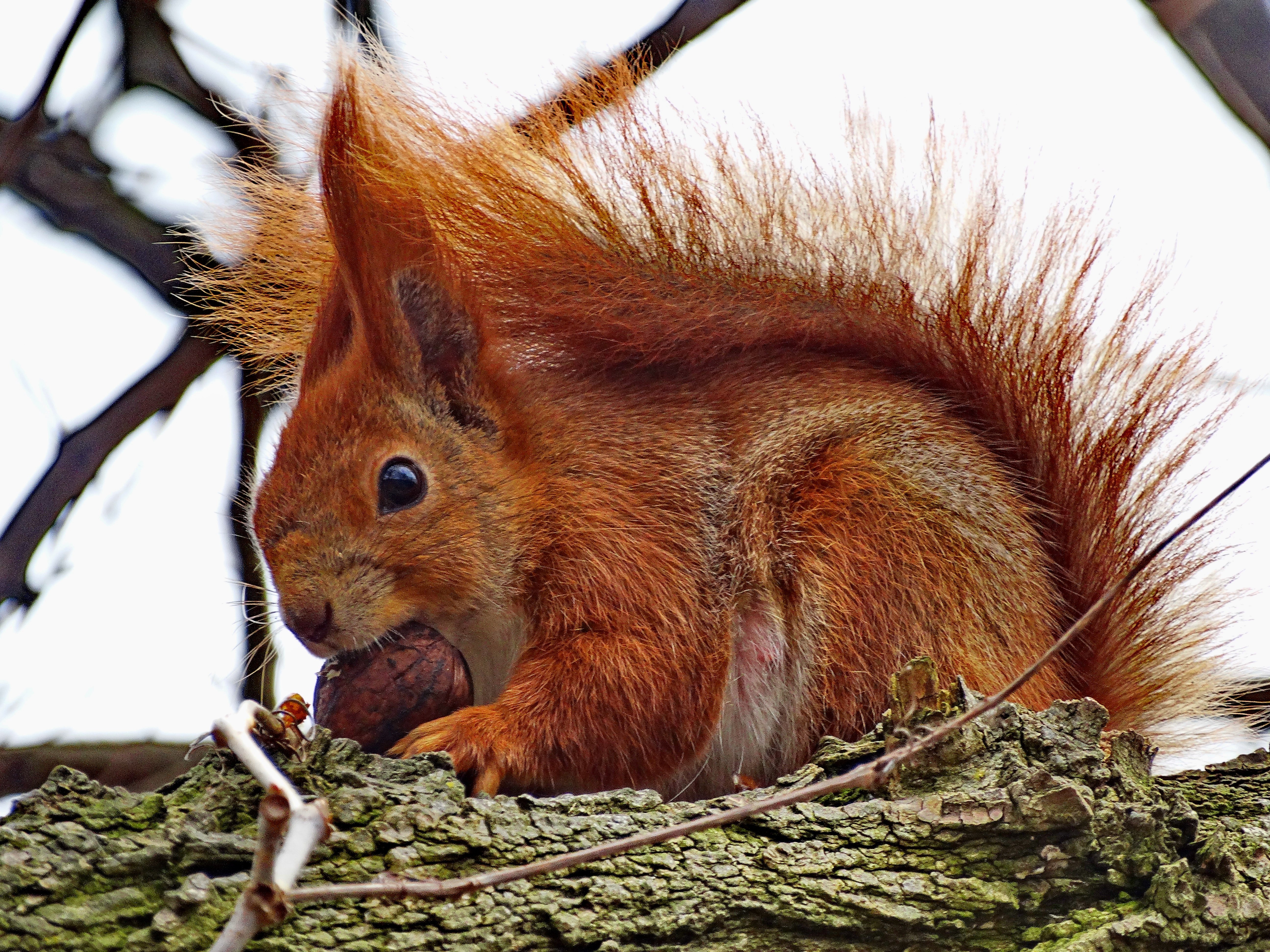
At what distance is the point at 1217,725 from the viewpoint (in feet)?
7.84

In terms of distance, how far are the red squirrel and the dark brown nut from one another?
0.05 m

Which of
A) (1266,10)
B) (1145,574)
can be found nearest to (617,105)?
(1266,10)

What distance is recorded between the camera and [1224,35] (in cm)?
167

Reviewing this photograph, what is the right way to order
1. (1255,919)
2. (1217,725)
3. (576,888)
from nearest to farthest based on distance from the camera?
(576,888) < (1255,919) < (1217,725)

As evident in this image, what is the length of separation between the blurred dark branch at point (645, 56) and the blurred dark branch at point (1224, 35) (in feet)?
3.33

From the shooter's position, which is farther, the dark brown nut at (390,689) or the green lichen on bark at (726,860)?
the dark brown nut at (390,689)

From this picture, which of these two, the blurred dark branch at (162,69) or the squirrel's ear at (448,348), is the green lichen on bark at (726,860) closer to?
the squirrel's ear at (448,348)

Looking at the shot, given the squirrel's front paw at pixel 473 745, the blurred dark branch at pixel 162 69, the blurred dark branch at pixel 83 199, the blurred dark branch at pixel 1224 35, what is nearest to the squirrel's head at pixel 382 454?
the squirrel's front paw at pixel 473 745

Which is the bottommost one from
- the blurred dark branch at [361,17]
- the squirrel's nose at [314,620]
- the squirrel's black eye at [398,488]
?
the squirrel's nose at [314,620]

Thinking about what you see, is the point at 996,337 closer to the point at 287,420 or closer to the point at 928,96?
the point at 928,96

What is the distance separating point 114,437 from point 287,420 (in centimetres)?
42

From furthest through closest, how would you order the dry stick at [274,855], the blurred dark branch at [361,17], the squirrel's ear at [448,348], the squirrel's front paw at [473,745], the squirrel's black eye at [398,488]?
1. the blurred dark branch at [361,17]
2. the squirrel's ear at [448,348]
3. the squirrel's black eye at [398,488]
4. the squirrel's front paw at [473,745]
5. the dry stick at [274,855]

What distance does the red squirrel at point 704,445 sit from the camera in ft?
6.73

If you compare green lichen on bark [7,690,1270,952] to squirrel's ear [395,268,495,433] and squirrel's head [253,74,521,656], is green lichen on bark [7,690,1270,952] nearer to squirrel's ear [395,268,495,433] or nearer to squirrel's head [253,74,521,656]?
squirrel's head [253,74,521,656]
